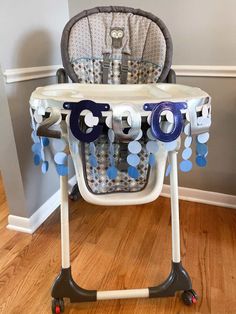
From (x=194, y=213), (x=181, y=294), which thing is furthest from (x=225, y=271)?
(x=194, y=213)

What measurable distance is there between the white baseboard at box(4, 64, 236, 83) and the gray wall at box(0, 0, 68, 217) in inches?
0.9

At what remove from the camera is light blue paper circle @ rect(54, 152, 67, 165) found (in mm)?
700

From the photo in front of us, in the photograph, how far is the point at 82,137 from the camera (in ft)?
2.08

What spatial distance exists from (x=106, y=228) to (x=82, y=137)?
85 centimetres

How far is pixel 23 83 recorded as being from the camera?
46.9 inches

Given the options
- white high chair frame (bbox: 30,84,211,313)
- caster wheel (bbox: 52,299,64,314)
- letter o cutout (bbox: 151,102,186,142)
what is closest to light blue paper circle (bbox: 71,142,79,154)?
white high chair frame (bbox: 30,84,211,313)

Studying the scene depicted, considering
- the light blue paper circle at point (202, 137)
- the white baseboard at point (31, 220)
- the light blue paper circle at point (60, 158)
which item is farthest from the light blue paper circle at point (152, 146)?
the white baseboard at point (31, 220)

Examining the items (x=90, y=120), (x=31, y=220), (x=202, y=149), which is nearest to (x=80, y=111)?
(x=90, y=120)

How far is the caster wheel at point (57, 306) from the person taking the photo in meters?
0.89

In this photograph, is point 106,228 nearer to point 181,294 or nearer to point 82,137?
point 181,294

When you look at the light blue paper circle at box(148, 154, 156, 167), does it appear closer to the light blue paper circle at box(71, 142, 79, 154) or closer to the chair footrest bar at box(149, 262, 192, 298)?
the light blue paper circle at box(71, 142, 79, 154)

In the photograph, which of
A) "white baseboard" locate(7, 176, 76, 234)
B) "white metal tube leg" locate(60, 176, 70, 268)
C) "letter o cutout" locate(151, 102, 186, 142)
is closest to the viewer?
"letter o cutout" locate(151, 102, 186, 142)

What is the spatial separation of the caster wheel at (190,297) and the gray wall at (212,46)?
733 mm

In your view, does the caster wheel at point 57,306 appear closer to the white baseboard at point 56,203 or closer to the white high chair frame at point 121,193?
the white high chair frame at point 121,193
